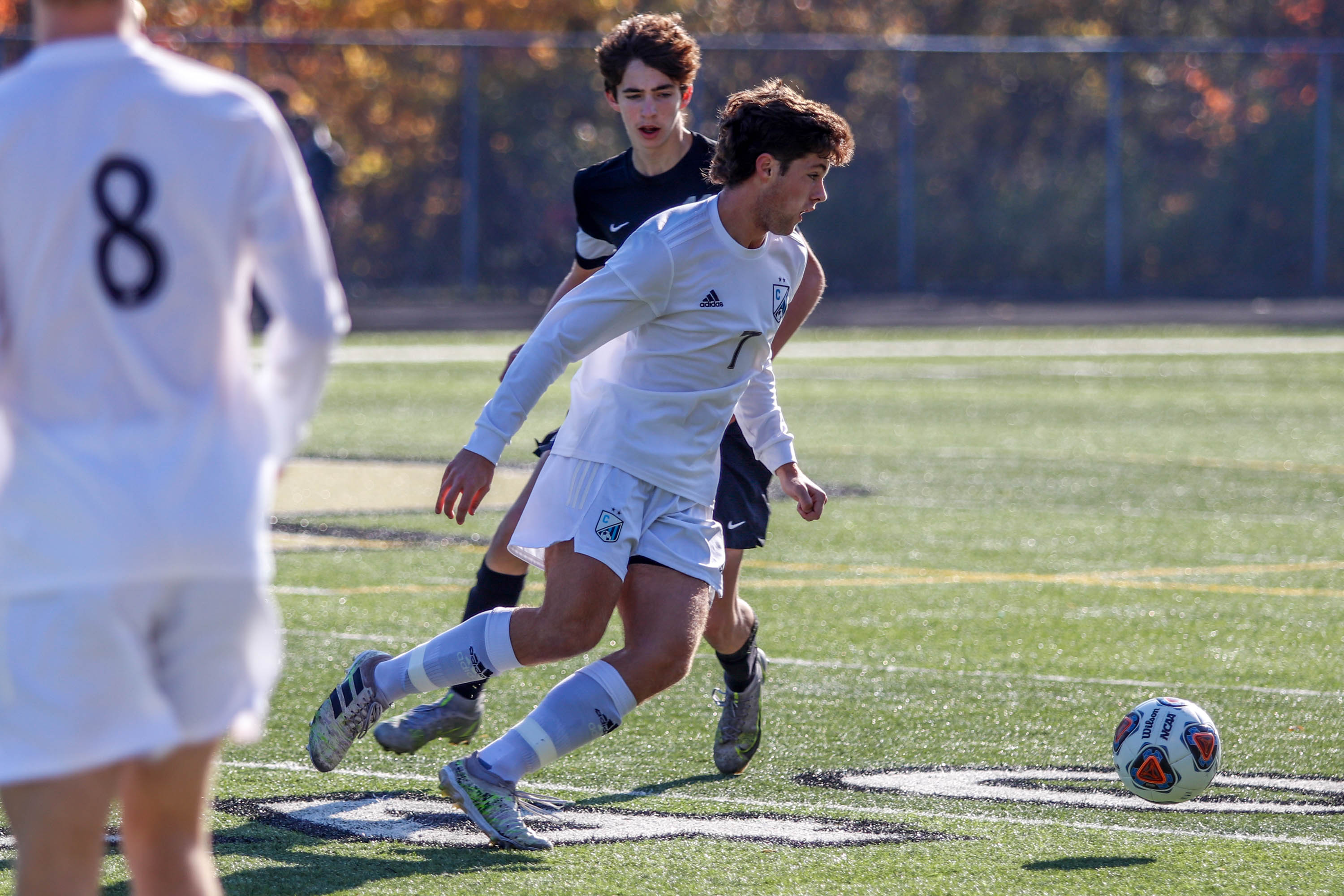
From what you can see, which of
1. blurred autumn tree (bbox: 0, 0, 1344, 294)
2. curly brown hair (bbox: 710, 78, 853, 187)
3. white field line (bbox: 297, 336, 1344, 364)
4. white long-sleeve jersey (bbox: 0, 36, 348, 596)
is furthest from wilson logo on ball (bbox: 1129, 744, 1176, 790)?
blurred autumn tree (bbox: 0, 0, 1344, 294)

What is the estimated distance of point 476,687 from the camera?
5.47 m

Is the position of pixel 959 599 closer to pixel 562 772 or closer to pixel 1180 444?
pixel 562 772

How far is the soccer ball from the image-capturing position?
5105 millimetres

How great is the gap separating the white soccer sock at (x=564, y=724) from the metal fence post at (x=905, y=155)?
23030 mm

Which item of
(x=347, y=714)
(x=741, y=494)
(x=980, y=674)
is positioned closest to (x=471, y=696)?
(x=347, y=714)

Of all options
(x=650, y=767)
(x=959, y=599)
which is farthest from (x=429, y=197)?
(x=650, y=767)

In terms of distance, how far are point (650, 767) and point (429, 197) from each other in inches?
813

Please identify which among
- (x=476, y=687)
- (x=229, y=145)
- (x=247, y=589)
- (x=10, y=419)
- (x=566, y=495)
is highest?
(x=229, y=145)

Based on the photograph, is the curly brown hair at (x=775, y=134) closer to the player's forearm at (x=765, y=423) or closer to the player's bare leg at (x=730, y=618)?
the player's forearm at (x=765, y=423)

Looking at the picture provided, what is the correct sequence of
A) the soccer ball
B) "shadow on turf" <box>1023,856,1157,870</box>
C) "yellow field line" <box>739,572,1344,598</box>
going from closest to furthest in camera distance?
"shadow on turf" <box>1023,856,1157,870</box>, the soccer ball, "yellow field line" <box>739,572,1344,598</box>

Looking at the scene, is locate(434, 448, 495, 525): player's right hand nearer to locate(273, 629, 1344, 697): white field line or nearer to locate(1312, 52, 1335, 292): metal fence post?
Answer: locate(273, 629, 1344, 697): white field line

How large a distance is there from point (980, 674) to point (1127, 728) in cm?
187

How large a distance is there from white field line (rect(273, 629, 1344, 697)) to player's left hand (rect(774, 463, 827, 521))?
189 centimetres

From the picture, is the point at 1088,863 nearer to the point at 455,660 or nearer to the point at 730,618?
the point at 730,618
